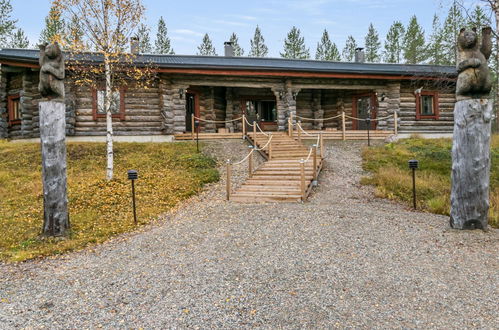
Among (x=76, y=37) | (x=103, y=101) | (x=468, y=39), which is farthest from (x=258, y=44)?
(x=468, y=39)

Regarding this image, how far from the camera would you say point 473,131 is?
240 inches

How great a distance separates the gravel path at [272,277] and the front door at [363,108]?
13.8m

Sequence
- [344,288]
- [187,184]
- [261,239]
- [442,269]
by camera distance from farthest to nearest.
→ [187,184], [261,239], [442,269], [344,288]

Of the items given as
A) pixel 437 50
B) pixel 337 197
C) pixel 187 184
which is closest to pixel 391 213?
pixel 337 197

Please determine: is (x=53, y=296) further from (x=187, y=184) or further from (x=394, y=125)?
(x=394, y=125)

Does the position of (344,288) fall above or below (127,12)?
below

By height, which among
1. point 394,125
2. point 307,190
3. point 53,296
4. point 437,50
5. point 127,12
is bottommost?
point 53,296

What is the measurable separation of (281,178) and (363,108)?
12450mm

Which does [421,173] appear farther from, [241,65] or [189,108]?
[189,108]

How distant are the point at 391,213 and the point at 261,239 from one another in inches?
136

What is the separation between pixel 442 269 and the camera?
4523 mm

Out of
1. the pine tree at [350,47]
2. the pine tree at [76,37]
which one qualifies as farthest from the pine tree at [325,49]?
the pine tree at [76,37]

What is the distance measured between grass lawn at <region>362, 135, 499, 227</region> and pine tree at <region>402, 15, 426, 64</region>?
25.3 m

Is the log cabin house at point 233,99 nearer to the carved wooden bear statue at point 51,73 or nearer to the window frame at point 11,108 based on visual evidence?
the window frame at point 11,108
